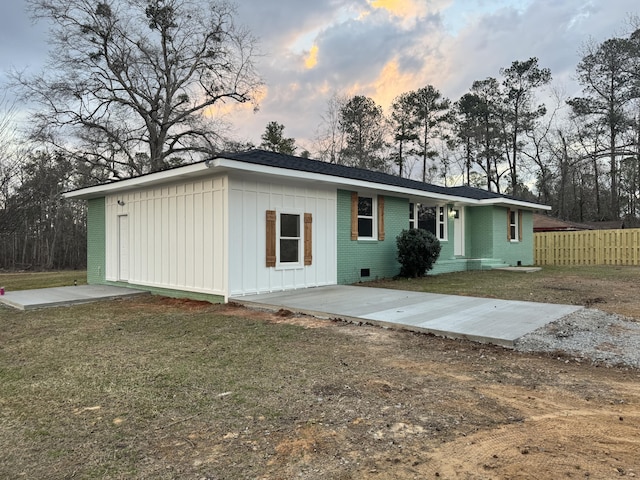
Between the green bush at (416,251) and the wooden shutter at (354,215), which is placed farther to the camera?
the green bush at (416,251)

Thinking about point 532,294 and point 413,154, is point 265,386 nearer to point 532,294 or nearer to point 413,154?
point 532,294

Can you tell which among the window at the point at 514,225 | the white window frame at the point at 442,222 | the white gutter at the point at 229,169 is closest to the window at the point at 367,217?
the white gutter at the point at 229,169

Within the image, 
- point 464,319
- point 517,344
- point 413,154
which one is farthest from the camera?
point 413,154

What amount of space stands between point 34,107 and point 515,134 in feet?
98.8

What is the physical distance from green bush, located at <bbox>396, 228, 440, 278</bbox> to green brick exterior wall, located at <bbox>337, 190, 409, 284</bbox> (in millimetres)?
336

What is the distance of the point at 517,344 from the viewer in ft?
15.9

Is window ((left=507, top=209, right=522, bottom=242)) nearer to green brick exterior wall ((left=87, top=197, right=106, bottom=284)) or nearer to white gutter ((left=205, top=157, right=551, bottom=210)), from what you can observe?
white gutter ((left=205, top=157, right=551, bottom=210))

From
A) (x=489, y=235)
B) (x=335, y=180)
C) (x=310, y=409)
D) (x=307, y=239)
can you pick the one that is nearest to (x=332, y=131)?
(x=489, y=235)

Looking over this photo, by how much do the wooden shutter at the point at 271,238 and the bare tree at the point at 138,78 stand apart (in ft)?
49.1

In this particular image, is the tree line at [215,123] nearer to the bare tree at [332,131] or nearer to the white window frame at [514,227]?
the bare tree at [332,131]

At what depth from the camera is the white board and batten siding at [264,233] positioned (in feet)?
28.1

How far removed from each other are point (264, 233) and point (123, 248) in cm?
474

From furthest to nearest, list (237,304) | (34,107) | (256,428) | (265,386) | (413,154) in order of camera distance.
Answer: (413,154)
(34,107)
(237,304)
(265,386)
(256,428)

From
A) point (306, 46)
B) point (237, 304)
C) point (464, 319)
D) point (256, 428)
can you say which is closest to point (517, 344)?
point (464, 319)
